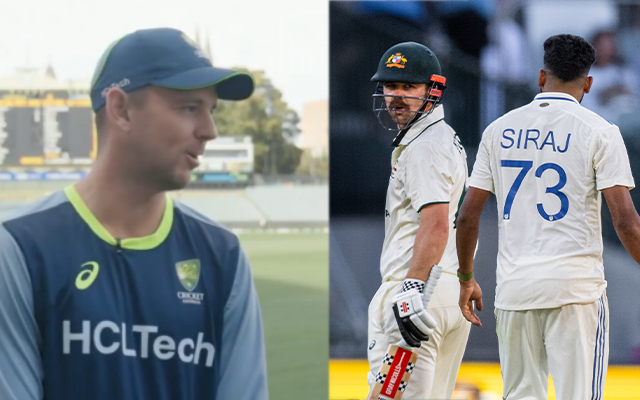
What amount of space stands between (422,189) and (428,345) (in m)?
0.56

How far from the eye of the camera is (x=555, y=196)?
3.37 meters

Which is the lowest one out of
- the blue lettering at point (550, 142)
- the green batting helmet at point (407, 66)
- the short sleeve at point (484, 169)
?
the short sleeve at point (484, 169)

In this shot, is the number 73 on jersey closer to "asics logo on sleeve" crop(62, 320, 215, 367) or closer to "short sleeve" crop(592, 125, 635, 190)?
"short sleeve" crop(592, 125, 635, 190)

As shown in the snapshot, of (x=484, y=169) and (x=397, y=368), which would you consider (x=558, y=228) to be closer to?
(x=484, y=169)

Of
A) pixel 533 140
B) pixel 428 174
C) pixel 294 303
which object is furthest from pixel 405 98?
pixel 294 303

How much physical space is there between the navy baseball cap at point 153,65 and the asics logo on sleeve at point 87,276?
1.36 ft

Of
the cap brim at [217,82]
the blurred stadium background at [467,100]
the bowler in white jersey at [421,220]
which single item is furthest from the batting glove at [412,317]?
the blurred stadium background at [467,100]

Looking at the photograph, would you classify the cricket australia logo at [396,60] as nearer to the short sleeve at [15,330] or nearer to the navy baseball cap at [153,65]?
the navy baseball cap at [153,65]

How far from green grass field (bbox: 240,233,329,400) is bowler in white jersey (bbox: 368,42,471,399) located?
48 cm

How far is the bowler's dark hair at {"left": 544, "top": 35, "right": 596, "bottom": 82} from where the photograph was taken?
346 centimetres

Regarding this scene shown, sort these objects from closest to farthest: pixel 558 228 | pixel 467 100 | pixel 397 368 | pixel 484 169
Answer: pixel 397 368, pixel 558 228, pixel 484 169, pixel 467 100

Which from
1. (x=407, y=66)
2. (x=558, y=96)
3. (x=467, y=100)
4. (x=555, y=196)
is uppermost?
(x=407, y=66)

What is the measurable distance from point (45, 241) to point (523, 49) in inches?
164

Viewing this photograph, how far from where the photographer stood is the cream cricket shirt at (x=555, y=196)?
3.34 meters
